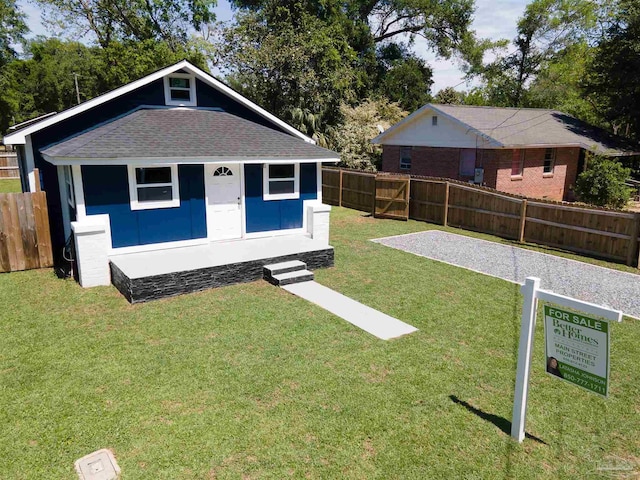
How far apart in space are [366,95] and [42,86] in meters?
38.9

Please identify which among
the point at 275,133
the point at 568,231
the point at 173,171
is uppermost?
the point at 275,133

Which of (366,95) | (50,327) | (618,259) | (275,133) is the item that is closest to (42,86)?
(366,95)

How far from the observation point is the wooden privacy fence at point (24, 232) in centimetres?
1075

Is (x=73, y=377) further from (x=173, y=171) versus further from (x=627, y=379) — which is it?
(x=627, y=379)

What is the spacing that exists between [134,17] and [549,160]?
38.6 m

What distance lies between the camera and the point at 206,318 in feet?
27.8

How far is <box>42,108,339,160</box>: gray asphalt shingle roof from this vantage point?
10.5m

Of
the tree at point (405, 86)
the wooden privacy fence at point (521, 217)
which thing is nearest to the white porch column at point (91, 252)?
the wooden privacy fence at point (521, 217)

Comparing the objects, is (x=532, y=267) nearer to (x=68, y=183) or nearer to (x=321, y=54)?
(x=68, y=183)

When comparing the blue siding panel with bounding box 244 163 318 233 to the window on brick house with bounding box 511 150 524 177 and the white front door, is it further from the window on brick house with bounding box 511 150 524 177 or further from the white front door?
the window on brick house with bounding box 511 150 524 177

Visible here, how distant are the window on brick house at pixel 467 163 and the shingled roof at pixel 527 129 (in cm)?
184

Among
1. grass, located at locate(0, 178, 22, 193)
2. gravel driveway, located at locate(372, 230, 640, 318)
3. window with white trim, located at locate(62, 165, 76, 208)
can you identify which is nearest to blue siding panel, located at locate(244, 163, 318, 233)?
gravel driveway, located at locate(372, 230, 640, 318)

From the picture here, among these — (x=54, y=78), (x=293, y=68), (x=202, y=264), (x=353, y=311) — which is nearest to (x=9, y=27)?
(x=54, y=78)

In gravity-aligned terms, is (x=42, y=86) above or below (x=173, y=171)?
above
